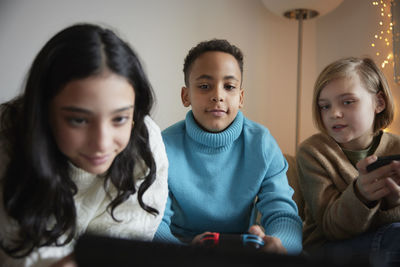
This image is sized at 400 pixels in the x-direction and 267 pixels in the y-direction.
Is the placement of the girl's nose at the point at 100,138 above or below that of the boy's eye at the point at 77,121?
below

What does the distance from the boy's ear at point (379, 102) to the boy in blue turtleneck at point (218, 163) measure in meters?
0.36

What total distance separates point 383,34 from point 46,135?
1.45 metres

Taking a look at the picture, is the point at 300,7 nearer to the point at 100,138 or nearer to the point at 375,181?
the point at 375,181

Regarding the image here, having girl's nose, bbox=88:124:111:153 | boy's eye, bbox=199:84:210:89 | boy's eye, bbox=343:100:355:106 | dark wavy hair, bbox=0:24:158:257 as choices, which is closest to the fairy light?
boy's eye, bbox=343:100:355:106

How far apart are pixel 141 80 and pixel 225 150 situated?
416 mm

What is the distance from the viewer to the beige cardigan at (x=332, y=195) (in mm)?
925

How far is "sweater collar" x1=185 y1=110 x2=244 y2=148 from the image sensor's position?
1.04m

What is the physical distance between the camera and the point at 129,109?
26.9 inches

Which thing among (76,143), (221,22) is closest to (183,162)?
(76,143)

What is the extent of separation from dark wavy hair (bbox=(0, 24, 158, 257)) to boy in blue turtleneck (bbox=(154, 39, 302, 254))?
0.33 metres

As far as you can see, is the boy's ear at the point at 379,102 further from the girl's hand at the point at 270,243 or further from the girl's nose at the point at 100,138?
the girl's nose at the point at 100,138

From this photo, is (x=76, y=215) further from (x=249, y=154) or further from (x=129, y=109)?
(x=249, y=154)

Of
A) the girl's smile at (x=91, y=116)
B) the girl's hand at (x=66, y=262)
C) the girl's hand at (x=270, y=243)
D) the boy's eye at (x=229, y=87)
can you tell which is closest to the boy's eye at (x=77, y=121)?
the girl's smile at (x=91, y=116)

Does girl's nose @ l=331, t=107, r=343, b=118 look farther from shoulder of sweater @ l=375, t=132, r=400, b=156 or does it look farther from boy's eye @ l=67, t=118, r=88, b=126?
boy's eye @ l=67, t=118, r=88, b=126
